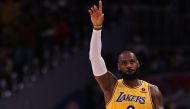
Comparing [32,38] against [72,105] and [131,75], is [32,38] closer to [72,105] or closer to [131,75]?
[72,105]

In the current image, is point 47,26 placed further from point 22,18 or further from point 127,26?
point 127,26

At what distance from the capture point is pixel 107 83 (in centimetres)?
663

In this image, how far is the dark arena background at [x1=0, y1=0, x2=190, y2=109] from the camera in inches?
496

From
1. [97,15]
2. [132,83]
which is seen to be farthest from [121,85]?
[97,15]

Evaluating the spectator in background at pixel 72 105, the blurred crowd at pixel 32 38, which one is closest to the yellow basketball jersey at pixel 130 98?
the blurred crowd at pixel 32 38

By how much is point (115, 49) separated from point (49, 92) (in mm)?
2984

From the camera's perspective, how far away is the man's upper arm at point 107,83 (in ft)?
21.6

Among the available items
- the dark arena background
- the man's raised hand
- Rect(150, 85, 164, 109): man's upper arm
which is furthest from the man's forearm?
the dark arena background

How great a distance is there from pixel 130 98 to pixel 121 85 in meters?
0.20

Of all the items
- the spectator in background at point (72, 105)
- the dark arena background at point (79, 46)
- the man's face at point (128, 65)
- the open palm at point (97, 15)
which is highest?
the open palm at point (97, 15)

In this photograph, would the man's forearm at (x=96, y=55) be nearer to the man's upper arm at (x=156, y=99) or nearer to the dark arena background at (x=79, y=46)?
the man's upper arm at (x=156, y=99)

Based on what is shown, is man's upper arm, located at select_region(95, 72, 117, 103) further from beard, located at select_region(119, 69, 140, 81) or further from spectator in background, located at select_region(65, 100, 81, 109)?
spectator in background, located at select_region(65, 100, 81, 109)

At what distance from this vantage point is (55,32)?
46.3 feet

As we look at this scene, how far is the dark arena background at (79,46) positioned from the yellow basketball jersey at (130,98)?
14.4 feet
